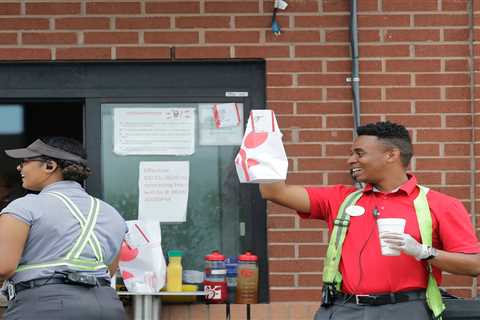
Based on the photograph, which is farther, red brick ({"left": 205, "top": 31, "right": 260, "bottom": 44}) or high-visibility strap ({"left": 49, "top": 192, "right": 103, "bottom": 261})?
red brick ({"left": 205, "top": 31, "right": 260, "bottom": 44})

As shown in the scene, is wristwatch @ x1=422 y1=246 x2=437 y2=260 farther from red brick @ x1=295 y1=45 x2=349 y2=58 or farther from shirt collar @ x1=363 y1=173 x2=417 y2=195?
red brick @ x1=295 y1=45 x2=349 y2=58

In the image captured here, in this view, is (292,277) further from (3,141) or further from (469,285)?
(3,141)

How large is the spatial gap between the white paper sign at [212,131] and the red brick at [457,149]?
138 centimetres

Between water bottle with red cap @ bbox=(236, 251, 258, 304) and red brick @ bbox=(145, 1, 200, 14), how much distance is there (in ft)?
5.46

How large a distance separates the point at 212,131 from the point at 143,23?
85cm

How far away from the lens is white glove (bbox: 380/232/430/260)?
459 cm

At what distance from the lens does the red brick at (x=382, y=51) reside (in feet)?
21.4

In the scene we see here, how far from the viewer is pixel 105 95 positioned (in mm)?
6648

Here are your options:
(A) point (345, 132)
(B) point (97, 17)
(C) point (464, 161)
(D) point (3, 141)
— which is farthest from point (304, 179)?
(D) point (3, 141)

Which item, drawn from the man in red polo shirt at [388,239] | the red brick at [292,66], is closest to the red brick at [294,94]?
the red brick at [292,66]

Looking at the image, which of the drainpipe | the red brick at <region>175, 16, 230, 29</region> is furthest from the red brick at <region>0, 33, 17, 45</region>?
the drainpipe

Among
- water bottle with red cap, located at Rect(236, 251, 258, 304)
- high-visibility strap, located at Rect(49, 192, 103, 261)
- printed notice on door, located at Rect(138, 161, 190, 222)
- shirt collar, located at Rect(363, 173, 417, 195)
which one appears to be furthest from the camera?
printed notice on door, located at Rect(138, 161, 190, 222)

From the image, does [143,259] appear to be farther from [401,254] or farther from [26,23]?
[401,254]

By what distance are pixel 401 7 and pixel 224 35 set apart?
1.18m
